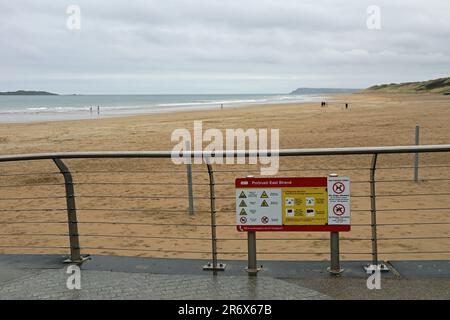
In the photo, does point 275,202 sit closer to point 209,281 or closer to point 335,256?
point 335,256

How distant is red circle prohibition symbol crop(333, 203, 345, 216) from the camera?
4.25 metres

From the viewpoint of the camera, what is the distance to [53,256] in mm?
5137

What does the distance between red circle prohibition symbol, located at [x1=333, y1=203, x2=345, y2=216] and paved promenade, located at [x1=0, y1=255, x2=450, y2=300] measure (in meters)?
0.59

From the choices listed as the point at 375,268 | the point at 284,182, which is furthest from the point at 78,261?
the point at 375,268

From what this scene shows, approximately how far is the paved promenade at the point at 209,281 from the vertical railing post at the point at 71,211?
0.48 ft

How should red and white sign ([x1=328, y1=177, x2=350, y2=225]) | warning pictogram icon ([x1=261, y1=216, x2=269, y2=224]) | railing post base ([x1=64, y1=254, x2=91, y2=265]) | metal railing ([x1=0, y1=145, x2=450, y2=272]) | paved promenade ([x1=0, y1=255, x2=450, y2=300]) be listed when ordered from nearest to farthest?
paved promenade ([x1=0, y1=255, x2=450, y2=300]), red and white sign ([x1=328, y1=177, x2=350, y2=225]), warning pictogram icon ([x1=261, y1=216, x2=269, y2=224]), metal railing ([x1=0, y1=145, x2=450, y2=272]), railing post base ([x1=64, y1=254, x2=91, y2=265])

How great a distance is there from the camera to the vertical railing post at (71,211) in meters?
4.55

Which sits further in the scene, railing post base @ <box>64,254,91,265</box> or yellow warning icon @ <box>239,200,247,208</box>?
railing post base @ <box>64,254,91,265</box>

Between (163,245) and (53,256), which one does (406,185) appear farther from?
(53,256)

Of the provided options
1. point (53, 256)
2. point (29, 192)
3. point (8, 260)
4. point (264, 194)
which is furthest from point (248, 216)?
point (29, 192)

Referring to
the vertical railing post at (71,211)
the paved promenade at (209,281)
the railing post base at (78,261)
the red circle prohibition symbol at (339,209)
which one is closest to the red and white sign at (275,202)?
the red circle prohibition symbol at (339,209)

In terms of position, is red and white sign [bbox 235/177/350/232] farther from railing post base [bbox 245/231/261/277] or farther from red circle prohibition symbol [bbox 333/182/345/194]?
railing post base [bbox 245/231/261/277]

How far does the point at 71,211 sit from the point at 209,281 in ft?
5.03

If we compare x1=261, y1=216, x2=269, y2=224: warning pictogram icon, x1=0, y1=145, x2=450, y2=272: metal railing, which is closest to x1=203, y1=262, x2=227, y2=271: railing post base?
x1=0, y1=145, x2=450, y2=272: metal railing
